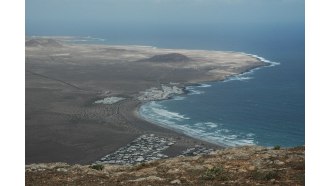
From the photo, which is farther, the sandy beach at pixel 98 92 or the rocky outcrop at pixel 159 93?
the rocky outcrop at pixel 159 93

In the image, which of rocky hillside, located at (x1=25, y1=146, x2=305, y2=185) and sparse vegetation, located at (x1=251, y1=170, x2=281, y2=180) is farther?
rocky hillside, located at (x1=25, y1=146, x2=305, y2=185)

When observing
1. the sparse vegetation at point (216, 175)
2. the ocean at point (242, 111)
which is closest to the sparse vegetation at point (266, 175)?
the sparse vegetation at point (216, 175)

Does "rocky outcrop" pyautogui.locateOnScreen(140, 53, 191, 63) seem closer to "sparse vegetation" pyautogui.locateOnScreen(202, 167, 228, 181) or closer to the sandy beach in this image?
the sandy beach

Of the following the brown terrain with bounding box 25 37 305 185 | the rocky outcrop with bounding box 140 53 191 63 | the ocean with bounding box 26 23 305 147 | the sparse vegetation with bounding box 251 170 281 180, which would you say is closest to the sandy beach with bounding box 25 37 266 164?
the rocky outcrop with bounding box 140 53 191 63

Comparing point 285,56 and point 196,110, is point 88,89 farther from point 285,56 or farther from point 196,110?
point 285,56

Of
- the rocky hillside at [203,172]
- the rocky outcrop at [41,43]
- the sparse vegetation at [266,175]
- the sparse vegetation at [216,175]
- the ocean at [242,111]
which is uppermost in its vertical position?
the rocky outcrop at [41,43]

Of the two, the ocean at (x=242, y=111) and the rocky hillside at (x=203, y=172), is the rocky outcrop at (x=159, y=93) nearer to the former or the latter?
the ocean at (x=242, y=111)
